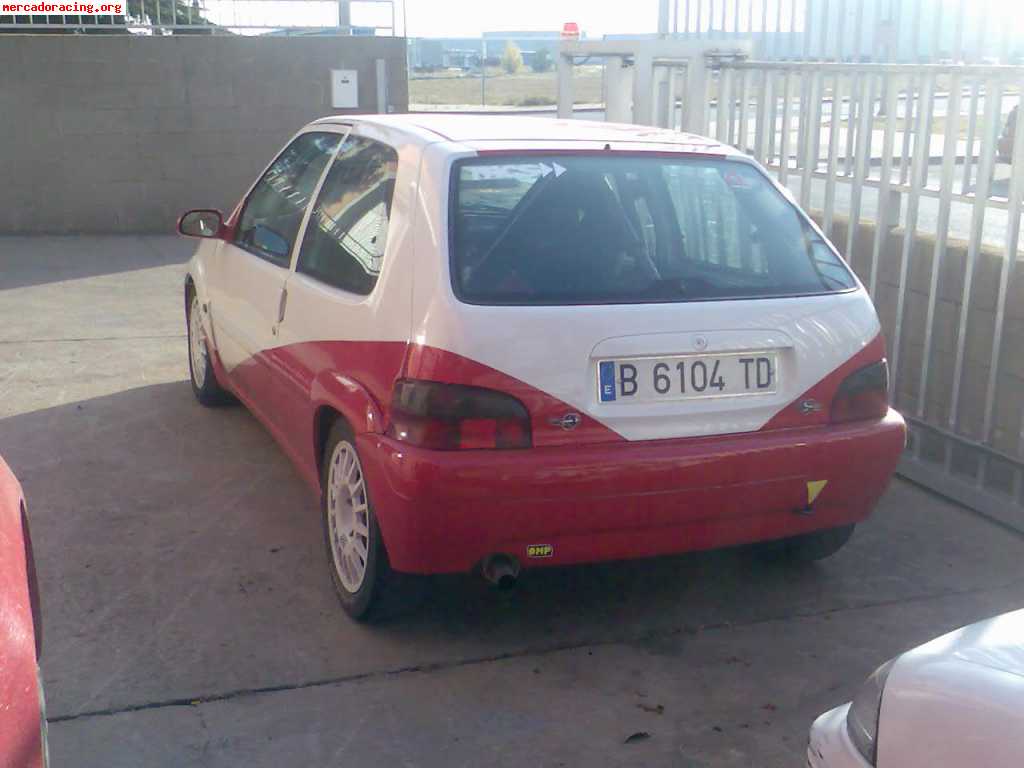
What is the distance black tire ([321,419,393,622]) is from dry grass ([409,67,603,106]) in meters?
24.8

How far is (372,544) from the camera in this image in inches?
152

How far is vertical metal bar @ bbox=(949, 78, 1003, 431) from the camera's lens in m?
5.04

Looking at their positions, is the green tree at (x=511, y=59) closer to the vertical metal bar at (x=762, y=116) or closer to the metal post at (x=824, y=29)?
the metal post at (x=824, y=29)

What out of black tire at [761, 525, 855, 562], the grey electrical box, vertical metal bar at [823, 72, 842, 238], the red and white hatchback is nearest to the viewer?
the red and white hatchback

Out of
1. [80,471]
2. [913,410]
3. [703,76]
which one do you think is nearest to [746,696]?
[913,410]

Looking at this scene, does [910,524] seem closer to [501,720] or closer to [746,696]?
[746,696]

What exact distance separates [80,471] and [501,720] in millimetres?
2795

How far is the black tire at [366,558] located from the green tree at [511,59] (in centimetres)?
3518

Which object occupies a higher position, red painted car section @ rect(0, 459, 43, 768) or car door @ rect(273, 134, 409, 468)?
car door @ rect(273, 134, 409, 468)

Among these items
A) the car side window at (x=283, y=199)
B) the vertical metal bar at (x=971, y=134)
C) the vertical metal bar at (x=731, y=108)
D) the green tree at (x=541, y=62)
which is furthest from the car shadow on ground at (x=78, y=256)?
the green tree at (x=541, y=62)

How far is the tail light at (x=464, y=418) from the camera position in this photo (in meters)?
3.53

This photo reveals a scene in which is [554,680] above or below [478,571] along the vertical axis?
below

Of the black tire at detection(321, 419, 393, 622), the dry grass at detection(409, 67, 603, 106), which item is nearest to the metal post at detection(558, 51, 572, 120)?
the black tire at detection(321, 419, 393, 622)

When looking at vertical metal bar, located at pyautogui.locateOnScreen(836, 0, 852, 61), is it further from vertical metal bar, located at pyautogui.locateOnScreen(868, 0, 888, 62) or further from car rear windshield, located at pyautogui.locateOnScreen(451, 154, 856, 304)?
car rear windshield, located at pyautogui.locateOnScreen(451, 154, 856, 304)
